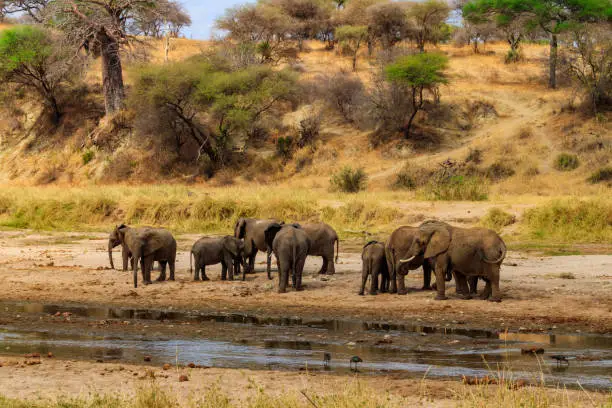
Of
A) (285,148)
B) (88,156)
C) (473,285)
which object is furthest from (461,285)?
(88,156)

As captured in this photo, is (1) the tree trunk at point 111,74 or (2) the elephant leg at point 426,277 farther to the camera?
(1) the tree trunk at point 111,74

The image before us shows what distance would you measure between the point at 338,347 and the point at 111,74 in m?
39.0

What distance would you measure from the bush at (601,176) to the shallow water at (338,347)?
2586 centimetres

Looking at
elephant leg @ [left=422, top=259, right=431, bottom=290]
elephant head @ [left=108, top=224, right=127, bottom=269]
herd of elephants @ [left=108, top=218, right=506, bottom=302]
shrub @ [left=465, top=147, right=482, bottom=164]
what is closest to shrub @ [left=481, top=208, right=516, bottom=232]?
herd of elephants @ [left=108, top=218, right=506, bottom=302]

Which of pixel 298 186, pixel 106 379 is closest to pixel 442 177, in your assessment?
pixel 298 186

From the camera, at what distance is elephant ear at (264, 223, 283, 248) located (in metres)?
15.1

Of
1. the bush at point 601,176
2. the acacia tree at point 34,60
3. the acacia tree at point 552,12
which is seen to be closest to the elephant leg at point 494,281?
the bush at point 601,176

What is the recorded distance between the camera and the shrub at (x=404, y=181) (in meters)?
37.4

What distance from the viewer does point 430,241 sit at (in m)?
13.2

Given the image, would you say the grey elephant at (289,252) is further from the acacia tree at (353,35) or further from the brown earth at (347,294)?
the acacia tree at (353,35)

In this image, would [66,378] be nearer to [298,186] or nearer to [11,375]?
[11,375]

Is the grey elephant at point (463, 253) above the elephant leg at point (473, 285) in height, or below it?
above

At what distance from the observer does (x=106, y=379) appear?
8500mm

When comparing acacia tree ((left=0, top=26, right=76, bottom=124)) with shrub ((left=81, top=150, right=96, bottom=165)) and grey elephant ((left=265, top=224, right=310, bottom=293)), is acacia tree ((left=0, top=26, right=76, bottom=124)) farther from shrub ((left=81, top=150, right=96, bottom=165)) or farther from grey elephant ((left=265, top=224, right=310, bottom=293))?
grey elephant ((left=265, top=224, right=310, bottom=293))
